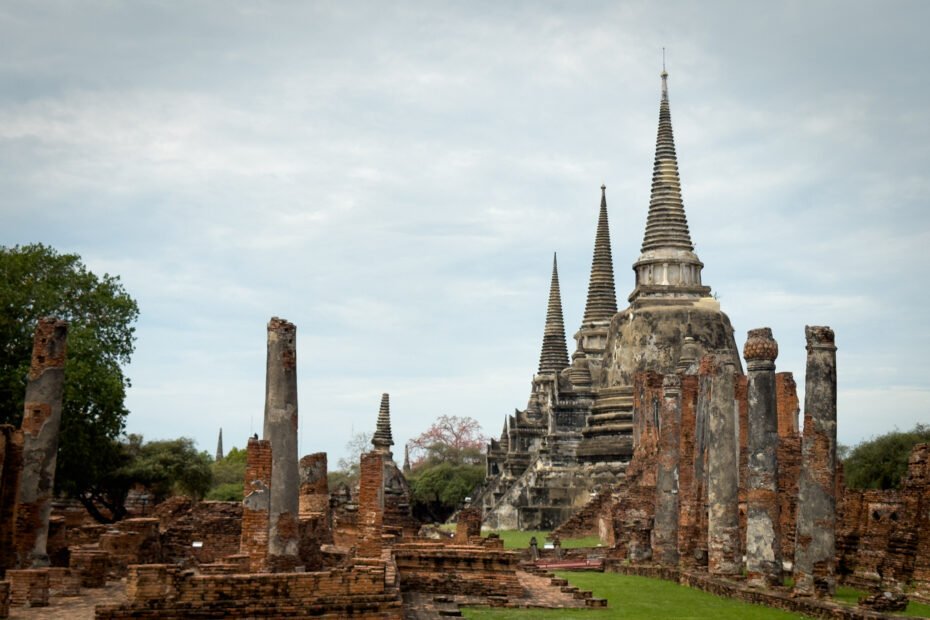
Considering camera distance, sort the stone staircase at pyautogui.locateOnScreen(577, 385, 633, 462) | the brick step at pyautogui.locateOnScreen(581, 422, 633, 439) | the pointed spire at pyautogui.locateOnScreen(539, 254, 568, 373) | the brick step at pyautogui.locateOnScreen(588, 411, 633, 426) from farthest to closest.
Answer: the pointed spire at pyautogui.locateOnScreen(539, 254, 568, 373), the brick step at pyautogui.locateOnScreen(588, 411, 633, 426), the brick step at pyautogui.locateOnScreen(581, 422, 633, 439), the stone staircase at pyautogui.locateOnScreen(577, 385, 633, 462)

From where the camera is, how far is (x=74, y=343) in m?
28.2

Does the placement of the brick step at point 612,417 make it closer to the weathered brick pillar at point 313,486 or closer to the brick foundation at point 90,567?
the weathered brick pillar at point 313,486

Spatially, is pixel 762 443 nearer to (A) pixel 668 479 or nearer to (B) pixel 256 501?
(A) pixel 668 479

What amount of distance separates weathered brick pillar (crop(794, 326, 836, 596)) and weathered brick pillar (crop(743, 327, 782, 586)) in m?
1.17

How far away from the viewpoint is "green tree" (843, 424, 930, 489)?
128 feet

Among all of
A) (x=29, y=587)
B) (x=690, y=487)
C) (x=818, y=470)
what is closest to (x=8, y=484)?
(x=29, y=587)

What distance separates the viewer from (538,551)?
28.9m

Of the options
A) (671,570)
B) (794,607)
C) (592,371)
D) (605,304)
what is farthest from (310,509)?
(605,304)

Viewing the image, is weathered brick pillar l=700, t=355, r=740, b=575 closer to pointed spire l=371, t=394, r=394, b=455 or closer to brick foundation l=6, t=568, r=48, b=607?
brick foundation l=6, t=568, r=48, b=607

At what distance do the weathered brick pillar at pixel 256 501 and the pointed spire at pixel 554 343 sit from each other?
175ft

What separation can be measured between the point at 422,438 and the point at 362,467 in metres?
70.3

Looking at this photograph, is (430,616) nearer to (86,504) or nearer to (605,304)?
(86,504)

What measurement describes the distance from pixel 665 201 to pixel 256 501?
131ft

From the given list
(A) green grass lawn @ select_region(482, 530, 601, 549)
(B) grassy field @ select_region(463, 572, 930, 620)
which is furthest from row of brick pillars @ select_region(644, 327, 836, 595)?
(A) green grass lawn @ select_region(482, 530, 601, 549)
